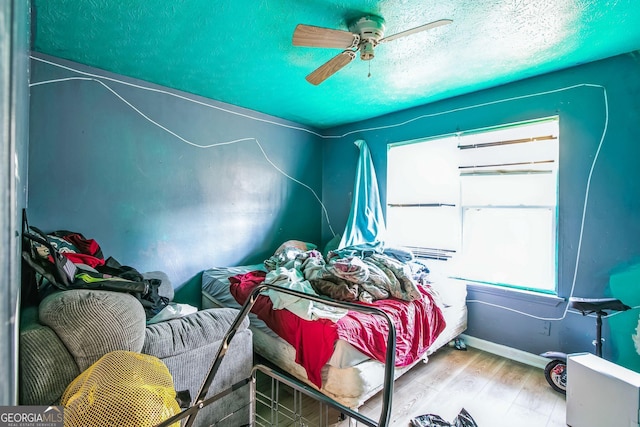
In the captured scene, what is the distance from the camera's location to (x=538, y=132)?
8.32 feet

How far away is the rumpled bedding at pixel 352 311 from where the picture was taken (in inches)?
65.1

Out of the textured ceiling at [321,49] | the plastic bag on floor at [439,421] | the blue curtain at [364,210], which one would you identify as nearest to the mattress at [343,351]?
the plastic bag on floor at [439,421]

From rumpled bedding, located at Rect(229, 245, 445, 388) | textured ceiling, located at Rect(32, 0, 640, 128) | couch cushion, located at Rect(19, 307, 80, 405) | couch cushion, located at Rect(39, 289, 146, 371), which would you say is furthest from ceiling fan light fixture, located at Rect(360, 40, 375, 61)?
couch cushion, located at Rect(19, 307, 80, 405)

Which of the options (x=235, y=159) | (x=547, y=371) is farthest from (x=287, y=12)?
(x=547, y=371)

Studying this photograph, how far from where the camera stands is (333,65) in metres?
1.87

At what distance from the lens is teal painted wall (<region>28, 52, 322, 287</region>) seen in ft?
7.35

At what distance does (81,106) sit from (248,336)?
2276 mm

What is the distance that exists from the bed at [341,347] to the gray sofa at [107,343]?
0.33 meters

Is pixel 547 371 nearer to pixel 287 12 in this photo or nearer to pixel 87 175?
pixel 287 12

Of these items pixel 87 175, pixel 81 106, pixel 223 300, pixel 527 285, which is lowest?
pixel 223 300

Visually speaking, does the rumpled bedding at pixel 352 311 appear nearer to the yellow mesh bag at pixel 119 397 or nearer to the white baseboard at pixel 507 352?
the yellow mesh bag at pixel 119 397

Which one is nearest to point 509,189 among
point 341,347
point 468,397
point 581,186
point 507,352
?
point 581,186

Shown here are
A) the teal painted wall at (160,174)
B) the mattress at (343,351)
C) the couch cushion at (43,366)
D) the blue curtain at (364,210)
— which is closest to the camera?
the couch cushion at (43,366)

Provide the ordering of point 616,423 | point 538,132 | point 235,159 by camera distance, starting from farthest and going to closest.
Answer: point 235,159 → point 538,132 → point 616,423
